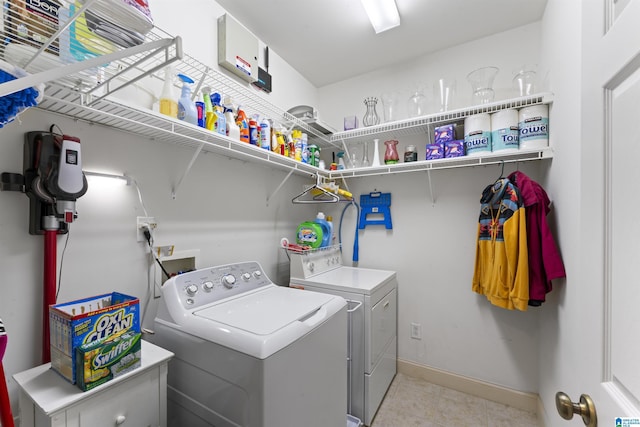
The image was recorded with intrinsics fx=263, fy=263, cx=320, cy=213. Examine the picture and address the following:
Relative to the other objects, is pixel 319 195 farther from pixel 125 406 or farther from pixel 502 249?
pixel 125 406

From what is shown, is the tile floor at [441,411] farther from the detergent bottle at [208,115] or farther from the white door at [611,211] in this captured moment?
the detergent bottle at [208,115]

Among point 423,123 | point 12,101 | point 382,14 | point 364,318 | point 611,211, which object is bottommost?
point 364,318

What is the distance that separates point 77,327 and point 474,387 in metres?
2.56

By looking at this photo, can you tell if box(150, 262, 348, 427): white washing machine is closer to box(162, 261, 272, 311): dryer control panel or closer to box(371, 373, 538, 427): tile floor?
box(162, 261, 272, 311): dryer control panel

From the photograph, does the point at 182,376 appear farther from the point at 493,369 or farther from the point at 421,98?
the point at 421,98

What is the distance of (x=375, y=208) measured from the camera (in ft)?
8.23

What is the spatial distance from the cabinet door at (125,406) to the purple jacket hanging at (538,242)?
2017 millimetres

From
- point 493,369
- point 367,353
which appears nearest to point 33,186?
point 367,353

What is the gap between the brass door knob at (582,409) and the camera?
0.57 meters

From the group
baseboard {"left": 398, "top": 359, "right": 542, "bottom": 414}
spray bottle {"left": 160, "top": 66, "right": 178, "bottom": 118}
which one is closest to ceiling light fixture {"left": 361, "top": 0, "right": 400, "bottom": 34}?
spray bottle {"left": 160, "top": 66, "right": 178, "bottom": 118}

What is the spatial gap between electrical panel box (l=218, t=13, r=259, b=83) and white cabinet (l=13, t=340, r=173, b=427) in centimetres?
175

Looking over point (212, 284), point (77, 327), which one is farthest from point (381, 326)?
point (77, 327)

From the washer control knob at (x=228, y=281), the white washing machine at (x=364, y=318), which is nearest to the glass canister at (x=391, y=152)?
the white washing machine at (x=364, y=318)

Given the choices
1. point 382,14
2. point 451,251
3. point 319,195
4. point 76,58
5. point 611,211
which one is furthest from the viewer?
point 319,195
